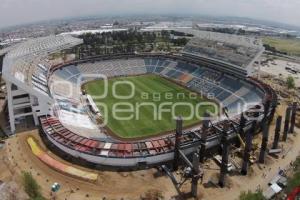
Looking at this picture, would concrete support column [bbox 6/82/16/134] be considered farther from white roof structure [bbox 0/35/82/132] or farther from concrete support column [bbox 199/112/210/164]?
concrete support column [bbox 199/112/210/164]

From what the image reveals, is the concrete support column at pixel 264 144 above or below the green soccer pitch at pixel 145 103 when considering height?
above

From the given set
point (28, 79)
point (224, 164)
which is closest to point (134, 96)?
point (28, 79)

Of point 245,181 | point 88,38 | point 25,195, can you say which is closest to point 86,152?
point 25,195

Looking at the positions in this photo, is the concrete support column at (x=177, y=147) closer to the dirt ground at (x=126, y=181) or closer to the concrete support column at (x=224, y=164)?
the dirt ground at (x=126, y=181)

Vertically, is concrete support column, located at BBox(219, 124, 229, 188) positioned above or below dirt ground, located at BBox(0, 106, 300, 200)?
above

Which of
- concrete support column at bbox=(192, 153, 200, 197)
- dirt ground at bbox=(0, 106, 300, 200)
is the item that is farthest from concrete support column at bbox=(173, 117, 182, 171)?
concrete support column at bbox=(192, 153, 200, 197)

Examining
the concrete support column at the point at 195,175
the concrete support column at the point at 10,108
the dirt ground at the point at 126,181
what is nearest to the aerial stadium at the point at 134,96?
the concrete support column at the point at 10,108
